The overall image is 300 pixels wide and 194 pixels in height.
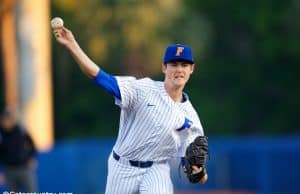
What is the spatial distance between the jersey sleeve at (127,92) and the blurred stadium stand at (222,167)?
1129cm

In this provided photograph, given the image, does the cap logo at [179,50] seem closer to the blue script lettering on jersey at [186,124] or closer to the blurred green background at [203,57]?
the blue script lettering on jersey at [186,124]

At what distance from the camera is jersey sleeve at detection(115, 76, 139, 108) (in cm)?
779

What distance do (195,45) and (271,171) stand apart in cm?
2042

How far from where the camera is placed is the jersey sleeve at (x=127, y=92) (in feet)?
25.6

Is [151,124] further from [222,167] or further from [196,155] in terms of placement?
[222,167]

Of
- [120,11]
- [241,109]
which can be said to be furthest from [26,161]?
[120,11]

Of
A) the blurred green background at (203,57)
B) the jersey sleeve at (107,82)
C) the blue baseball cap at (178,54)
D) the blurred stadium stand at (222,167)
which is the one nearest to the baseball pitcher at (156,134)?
the blue baseball cap at (178,54)

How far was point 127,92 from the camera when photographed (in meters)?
7.82

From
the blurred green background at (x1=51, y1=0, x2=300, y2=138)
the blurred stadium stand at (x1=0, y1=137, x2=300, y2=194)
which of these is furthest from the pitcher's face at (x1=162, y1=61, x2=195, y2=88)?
the blurred green background at (x1=51, y1=0, x2=300, y2=138)

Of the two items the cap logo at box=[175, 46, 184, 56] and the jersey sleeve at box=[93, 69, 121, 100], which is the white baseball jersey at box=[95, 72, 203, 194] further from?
the cap logo at box=[175, 46, 184, 56]

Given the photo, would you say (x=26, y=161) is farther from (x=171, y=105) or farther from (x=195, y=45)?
(x=195, y=45)

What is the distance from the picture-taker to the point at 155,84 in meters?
8.13

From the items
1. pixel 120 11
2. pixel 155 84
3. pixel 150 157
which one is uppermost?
pixel 120 11

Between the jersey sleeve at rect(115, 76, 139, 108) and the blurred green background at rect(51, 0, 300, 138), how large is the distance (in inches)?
1162
